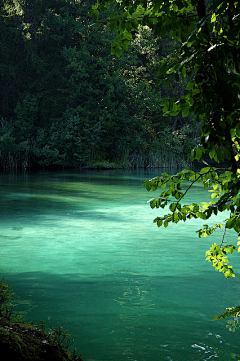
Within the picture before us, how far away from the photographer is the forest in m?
34.1

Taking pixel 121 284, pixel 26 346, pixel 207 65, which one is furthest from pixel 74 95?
pixel 207 65

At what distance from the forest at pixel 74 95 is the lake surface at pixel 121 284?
72.4ft

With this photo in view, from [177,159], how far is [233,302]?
99.4ft

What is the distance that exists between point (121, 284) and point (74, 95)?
3023 cm

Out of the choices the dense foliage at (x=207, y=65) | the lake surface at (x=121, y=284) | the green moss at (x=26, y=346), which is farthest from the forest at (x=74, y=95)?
the dense foliage at (x=207, y=65)

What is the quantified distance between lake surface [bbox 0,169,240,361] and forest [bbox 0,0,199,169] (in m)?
22.1

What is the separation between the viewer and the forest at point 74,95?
112ft

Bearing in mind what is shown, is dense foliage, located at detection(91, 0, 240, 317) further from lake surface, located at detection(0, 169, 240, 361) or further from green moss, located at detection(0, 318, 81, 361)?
lake surface, located at detection(0, 169, 240, 361)

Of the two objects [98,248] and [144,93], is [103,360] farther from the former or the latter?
[144,93]

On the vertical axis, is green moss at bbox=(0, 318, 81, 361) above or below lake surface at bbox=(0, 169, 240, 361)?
above

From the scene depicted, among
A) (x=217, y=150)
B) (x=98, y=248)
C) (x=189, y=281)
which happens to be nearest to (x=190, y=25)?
(x=217, y=150)

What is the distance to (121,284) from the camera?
6359 mm

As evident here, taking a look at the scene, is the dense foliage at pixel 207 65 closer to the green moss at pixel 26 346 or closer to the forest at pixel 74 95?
the green moss at pixel 26 346

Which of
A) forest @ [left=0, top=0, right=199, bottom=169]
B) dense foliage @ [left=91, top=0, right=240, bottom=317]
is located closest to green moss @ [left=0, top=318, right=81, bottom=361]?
dense foliage @ [left=91, top=0, right=240, bottom=317]
